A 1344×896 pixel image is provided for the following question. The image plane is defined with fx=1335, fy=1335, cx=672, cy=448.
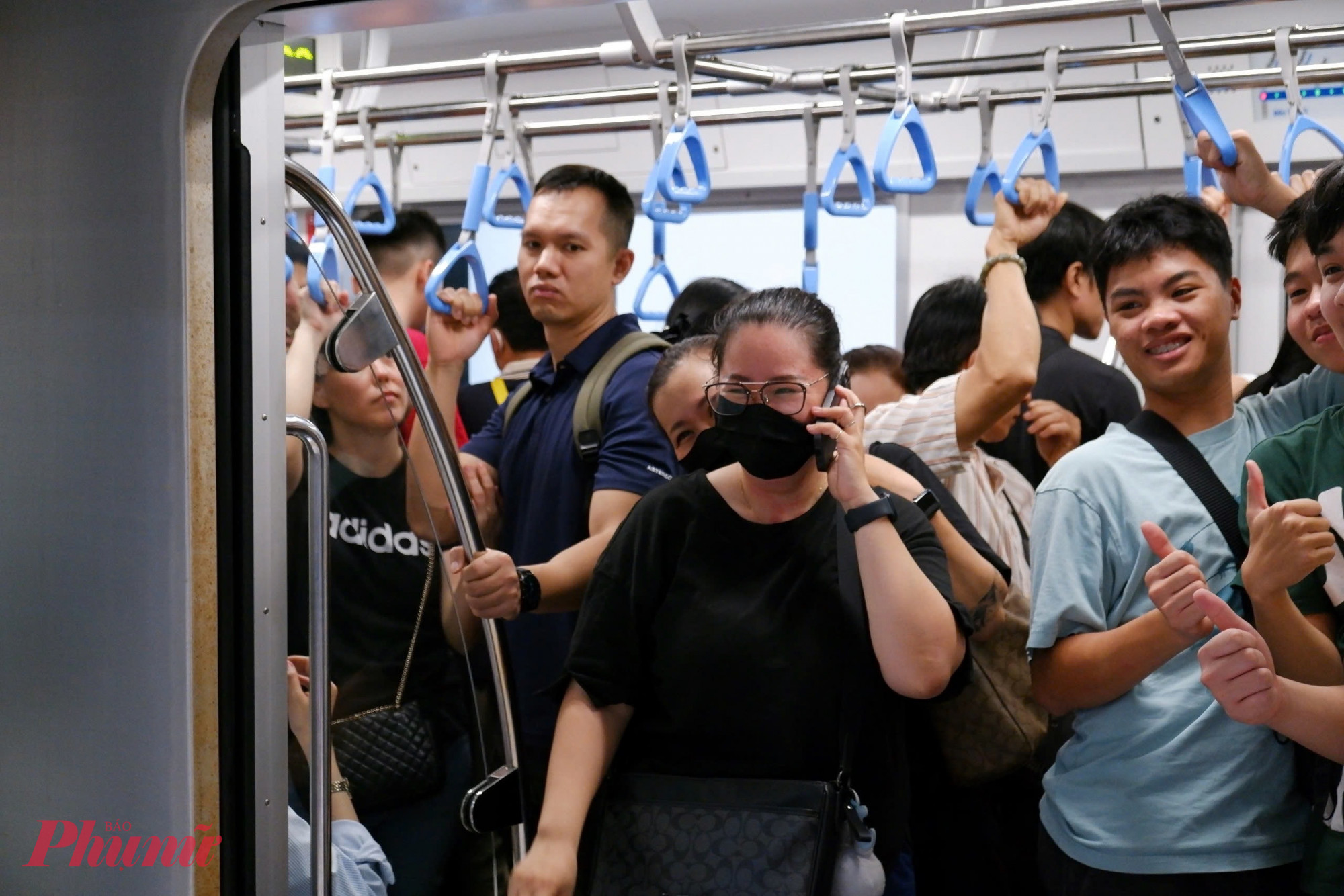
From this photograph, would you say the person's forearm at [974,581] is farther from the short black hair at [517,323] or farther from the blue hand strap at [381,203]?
the blue hand strap at [381,203]

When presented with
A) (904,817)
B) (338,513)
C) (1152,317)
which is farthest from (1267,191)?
(338,513)

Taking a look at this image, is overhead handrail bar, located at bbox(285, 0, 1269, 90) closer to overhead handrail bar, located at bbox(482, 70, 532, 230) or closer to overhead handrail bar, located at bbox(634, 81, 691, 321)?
overhead handrail bar, located at bbox(482, 70, 532, 230)

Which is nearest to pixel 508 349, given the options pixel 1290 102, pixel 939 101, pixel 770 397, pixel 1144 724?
pixel 939 101

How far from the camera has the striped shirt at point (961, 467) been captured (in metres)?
2.53

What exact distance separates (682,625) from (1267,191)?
1.14 m

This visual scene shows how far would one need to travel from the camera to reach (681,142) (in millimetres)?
2668

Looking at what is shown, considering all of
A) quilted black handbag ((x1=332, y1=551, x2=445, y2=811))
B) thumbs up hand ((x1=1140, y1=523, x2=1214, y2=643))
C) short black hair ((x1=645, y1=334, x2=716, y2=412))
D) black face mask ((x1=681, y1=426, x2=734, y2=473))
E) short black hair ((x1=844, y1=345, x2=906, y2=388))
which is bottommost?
quilted black handbag ((x1=332, y1=551, x2=445, y2=811))

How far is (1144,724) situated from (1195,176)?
4.81ft

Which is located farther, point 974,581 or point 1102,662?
point 974,581

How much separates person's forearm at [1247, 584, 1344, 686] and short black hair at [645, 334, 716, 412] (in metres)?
0.95

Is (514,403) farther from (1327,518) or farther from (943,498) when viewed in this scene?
(1327,518)

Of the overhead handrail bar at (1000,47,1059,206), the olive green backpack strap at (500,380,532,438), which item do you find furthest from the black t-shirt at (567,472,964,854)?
the overhead handrail bar at (1000,47,1059,206)

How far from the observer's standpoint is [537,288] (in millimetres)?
2605

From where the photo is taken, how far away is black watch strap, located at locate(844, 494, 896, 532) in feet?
5.61
